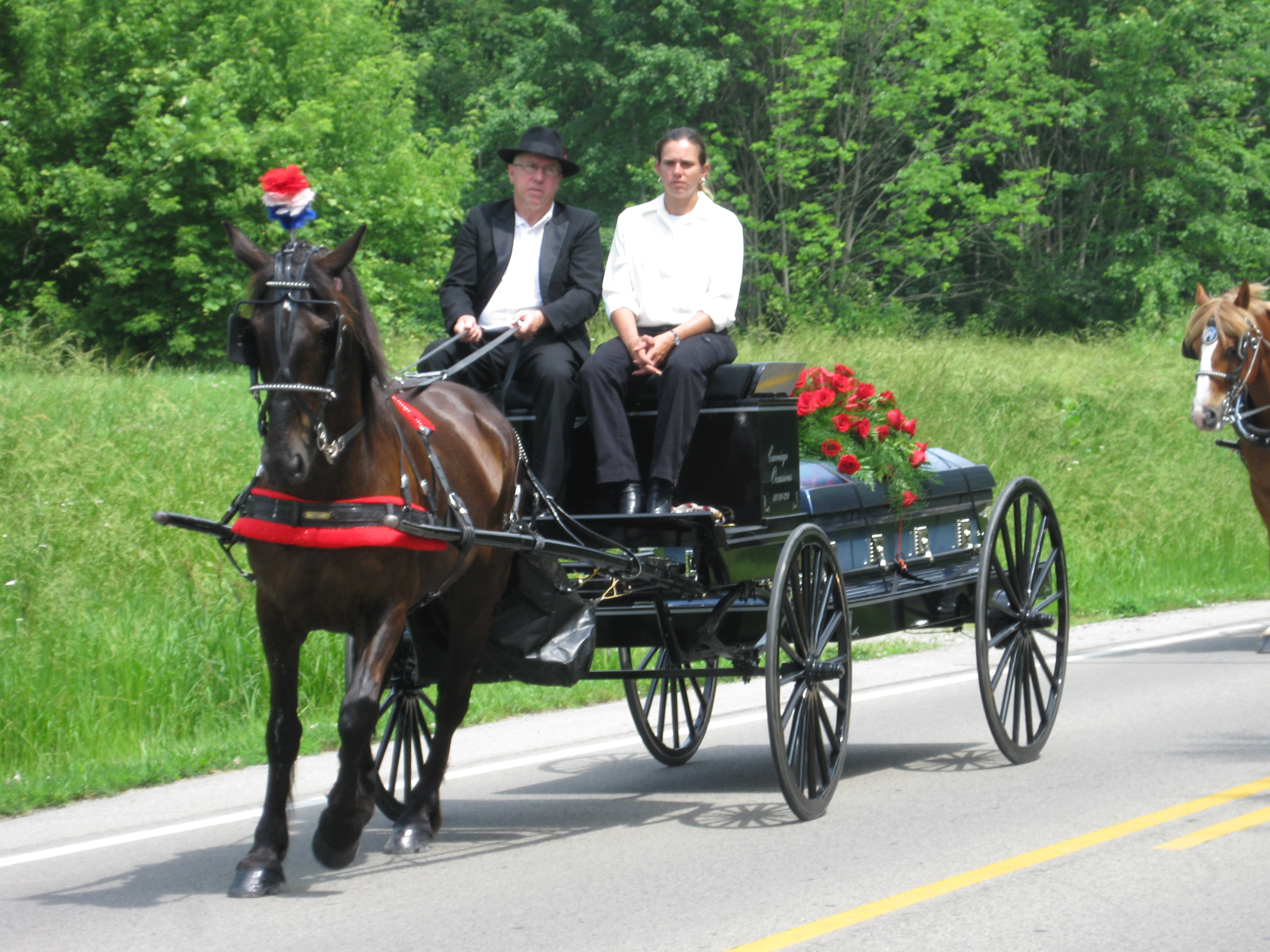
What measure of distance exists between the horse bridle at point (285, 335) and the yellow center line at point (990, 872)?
2144 millimetres

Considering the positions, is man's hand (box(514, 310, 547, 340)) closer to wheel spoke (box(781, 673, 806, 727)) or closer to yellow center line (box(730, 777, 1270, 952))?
wheel spoke (box(781, 673, 806, 727))

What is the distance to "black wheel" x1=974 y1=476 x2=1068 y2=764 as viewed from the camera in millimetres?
7062

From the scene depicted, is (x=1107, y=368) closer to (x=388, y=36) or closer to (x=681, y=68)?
(x=681, y=68)

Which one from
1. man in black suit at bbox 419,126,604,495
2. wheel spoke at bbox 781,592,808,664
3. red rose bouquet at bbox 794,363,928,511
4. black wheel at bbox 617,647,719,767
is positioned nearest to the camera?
wheel spoke at bbox 781,592,808,664

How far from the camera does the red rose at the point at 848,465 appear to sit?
7.29 m

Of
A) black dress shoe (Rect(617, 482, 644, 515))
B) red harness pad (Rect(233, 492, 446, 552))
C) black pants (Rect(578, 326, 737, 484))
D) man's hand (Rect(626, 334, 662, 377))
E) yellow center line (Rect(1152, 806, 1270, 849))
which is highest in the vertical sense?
man's hand (Rect(626, 334, 662, 377))

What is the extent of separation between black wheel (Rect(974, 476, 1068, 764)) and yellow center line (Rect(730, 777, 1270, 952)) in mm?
1006

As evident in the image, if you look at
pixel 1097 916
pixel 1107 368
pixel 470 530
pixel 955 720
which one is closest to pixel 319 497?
pixel 470 530

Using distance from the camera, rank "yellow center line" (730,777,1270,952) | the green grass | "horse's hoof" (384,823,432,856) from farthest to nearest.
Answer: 1. the green grass
2. "horse's hoof" (384,823,432,856)
3. "yellow center line" (730,777,1270,952)

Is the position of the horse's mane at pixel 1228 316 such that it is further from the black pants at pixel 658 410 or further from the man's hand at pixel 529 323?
the man's hand at pixel 529 323

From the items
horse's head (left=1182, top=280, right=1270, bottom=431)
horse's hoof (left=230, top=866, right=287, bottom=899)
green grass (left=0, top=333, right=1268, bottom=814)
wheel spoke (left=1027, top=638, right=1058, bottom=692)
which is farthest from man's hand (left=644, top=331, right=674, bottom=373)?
horse's head (left=1182, top=280, right=1270, bottom=431)

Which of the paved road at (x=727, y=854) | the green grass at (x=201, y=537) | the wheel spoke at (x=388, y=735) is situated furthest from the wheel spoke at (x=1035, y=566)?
the wheel spoke at (x=388, y=735)

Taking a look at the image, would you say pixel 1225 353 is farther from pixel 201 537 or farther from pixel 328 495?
pixel 328 495

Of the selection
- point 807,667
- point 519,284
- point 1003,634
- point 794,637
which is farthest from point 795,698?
point 519,284
